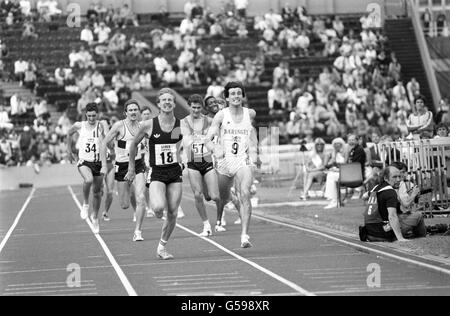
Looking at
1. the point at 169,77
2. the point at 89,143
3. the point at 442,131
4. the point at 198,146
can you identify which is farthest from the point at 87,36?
the point at 198,146

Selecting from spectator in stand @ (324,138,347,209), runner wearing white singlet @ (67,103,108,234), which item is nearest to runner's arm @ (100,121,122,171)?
runner wearing white singlet @ (67,103,108,234)

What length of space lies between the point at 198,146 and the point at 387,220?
3825 millimetres

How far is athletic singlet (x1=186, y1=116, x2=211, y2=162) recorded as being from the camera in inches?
766

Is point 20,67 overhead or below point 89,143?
overhead

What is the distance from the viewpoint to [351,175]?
2533 cm

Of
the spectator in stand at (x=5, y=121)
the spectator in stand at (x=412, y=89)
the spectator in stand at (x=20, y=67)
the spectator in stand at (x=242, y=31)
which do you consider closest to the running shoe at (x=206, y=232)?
the spectator in stand at (x=5, y=121)

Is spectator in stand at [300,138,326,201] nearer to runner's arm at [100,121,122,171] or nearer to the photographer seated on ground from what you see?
runner's arm at [100,121,122,171]

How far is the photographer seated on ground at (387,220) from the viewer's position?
16.8 m

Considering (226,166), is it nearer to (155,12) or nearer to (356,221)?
(356,221)

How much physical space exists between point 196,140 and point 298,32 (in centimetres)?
2875

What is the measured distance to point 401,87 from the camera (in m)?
44.2

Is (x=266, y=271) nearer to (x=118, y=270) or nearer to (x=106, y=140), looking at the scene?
(x=118, y=270)

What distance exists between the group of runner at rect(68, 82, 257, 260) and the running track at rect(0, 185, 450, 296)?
0.56 metres

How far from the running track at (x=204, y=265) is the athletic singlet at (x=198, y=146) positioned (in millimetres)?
1210
